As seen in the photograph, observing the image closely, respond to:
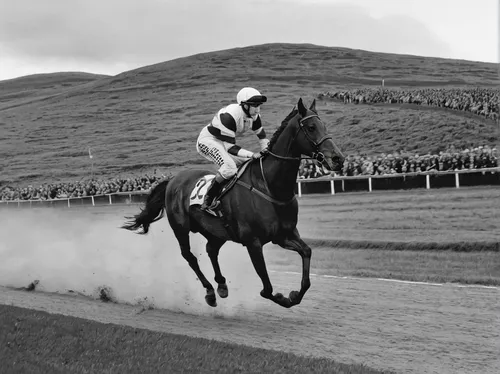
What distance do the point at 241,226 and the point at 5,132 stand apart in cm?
4739

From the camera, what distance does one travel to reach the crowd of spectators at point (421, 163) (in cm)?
2005

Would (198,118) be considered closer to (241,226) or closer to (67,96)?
(67,96)

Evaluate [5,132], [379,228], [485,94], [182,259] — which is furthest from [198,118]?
[182,259]

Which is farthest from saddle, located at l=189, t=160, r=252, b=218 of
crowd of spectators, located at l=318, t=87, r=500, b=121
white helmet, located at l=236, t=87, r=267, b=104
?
crowd of spectators, located at l=318, t=87, r=500, b=121

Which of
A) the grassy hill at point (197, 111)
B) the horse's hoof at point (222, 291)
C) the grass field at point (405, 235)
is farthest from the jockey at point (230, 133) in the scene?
the grassy hill at point (197, 111)

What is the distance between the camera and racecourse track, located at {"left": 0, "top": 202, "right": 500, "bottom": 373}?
7168 millimetres

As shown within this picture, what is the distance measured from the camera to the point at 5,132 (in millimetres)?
52031

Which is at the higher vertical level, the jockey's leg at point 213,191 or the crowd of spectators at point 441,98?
the crowd of spectators at point 441,98

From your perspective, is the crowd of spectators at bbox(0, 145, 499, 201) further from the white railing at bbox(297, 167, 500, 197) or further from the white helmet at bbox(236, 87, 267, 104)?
the white helmet at bbox(236, 87, 267, 104)

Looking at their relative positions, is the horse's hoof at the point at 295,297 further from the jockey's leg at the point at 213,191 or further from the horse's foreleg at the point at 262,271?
the jockey's leg at the point at 213,191

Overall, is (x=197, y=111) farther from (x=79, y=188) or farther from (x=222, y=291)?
(x=222, y=291)

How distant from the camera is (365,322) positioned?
835 cm

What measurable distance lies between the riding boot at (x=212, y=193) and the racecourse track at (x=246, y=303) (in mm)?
1439

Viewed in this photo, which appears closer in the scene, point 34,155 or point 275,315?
point 275,315
